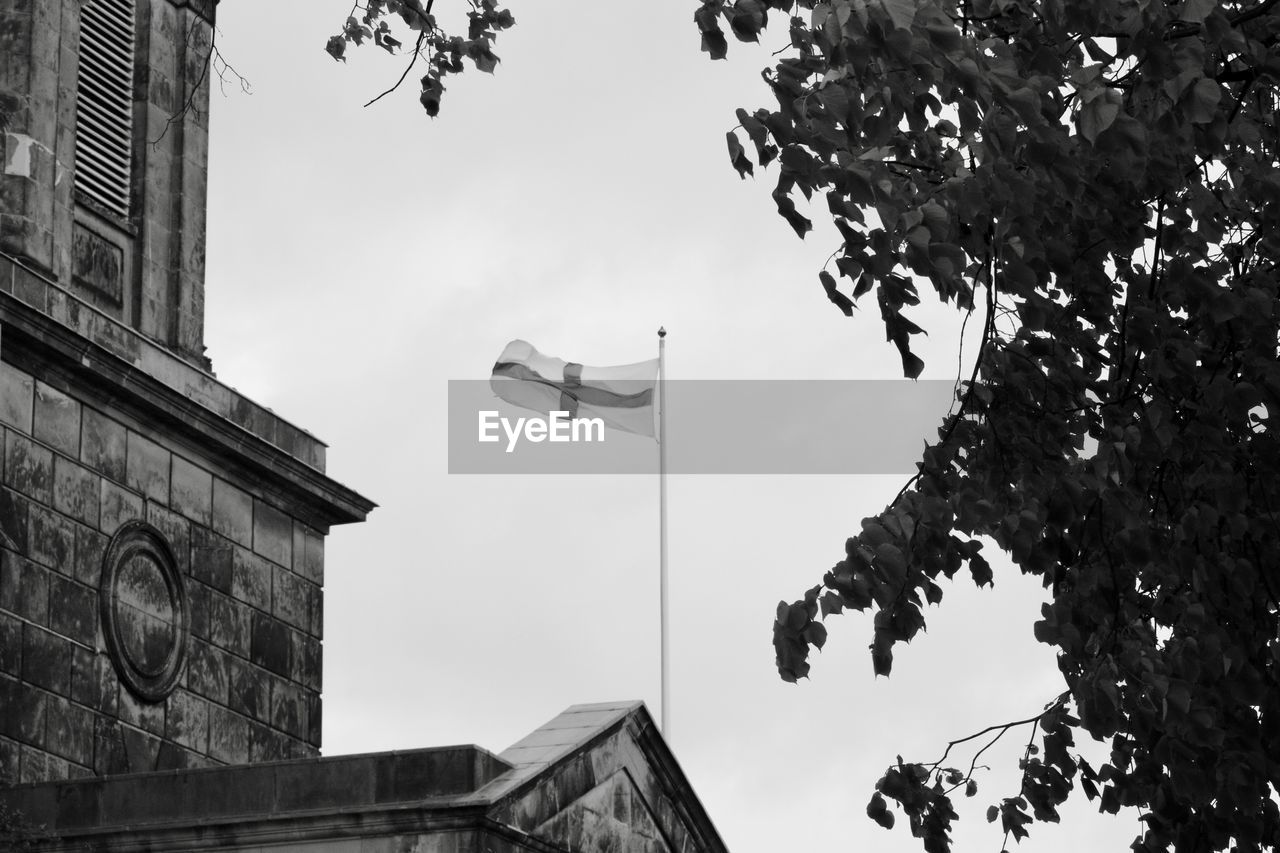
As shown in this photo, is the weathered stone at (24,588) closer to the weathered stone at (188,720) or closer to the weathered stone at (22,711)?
the weathered stone at (22,711)

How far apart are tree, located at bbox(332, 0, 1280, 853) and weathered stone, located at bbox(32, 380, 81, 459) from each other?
10.4 metres

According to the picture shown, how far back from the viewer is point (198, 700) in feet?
63.0

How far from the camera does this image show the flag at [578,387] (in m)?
30.4

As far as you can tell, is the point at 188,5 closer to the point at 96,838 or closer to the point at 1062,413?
the point at 96,838

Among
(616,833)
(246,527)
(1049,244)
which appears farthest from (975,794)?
(246,527)

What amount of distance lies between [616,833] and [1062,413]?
6579 millimetres

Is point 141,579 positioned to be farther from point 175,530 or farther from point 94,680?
point 94,680

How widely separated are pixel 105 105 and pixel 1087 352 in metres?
13.8

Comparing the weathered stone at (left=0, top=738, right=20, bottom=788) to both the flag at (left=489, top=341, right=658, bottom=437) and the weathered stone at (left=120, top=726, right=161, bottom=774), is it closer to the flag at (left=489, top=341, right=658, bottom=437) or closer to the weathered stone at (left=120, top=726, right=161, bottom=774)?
the weathered stone at (left=120, top=726, right=161, bottom=774)

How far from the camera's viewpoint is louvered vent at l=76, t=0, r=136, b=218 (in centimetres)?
2053

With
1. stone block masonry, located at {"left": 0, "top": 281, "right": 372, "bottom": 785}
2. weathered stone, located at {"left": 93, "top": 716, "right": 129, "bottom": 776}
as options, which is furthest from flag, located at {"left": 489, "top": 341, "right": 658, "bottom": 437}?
weathered stone, located at {"left": 93, "top": 716, "right": 129, "bottom": 776}

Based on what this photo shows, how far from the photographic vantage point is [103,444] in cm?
1861

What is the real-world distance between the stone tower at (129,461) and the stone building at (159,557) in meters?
0.03

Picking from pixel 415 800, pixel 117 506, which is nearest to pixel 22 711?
pixel 117 506
